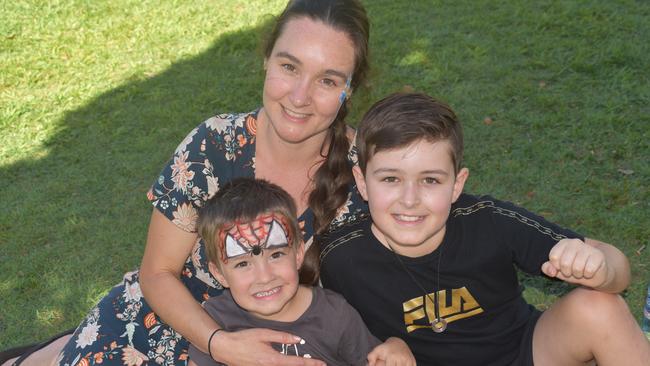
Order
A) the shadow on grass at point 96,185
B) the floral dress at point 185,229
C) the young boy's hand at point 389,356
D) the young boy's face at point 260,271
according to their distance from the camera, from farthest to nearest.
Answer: the shadow on grass at point 96,185
the floral dress at point 185,229
the young boy's face at point 260,271
the young boy's hand at point 389,356

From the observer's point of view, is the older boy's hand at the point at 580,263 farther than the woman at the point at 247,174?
No

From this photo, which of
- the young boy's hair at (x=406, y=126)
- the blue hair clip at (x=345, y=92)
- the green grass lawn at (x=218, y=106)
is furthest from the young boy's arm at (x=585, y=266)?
the green grass lawn at (x=218, y=106)

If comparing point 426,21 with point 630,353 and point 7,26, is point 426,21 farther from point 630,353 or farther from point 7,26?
point 630,353

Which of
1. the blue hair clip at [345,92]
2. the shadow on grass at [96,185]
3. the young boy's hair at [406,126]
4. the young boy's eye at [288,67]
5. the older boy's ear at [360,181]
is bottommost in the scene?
the shadow on grass at [96,185]

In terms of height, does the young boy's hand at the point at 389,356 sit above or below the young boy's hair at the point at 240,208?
below

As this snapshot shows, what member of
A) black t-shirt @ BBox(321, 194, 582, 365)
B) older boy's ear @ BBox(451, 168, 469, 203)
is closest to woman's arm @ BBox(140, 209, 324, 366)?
black t-shirt @ BBox(321, 194, 582, 365)

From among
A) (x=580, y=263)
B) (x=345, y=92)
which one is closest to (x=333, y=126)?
(x=345, y=92)

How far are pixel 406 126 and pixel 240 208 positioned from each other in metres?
0.72

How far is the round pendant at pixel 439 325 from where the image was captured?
10.2 ft

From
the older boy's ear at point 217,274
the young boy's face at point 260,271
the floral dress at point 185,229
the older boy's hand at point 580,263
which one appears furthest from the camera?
the floral dress at point 185,229

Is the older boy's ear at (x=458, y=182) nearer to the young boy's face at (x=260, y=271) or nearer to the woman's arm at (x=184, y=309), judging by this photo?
the young boy's face at (x=260, y=271)

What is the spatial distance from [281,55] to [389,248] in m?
0.90

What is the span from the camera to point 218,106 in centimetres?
691

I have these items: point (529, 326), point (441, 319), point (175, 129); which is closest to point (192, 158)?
point (441, 319)
